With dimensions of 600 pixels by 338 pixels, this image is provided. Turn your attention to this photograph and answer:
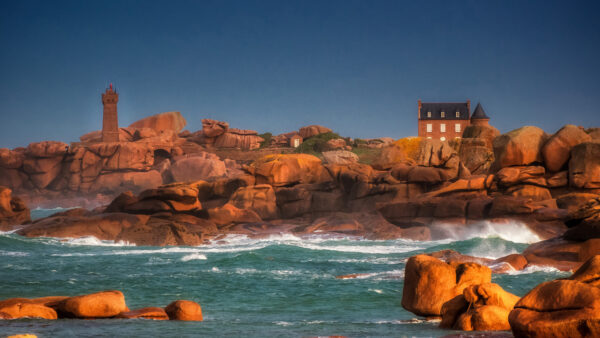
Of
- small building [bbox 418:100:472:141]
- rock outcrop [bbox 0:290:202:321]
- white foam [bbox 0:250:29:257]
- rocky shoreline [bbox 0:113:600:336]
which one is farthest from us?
small building [bbox 418:100:472:141]

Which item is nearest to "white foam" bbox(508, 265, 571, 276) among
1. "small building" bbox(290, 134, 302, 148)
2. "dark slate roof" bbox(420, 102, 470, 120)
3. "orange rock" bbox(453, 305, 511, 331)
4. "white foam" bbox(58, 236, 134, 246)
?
"orange rock" bbox(453, 305, 511, 331)

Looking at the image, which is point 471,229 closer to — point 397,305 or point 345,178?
point 345,178

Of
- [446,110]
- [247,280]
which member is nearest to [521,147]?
[247,280]

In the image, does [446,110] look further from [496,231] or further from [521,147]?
[496,231]

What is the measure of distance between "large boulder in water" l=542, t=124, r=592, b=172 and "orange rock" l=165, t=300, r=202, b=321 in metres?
32.0

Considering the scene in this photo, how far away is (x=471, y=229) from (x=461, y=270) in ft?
78.5

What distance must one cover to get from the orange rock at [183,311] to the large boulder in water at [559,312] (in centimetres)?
737

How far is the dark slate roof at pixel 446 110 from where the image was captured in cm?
8794

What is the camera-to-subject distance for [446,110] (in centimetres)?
8825

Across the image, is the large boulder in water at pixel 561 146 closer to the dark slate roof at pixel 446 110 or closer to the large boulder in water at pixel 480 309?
the large boulder in water at pixel 480 309

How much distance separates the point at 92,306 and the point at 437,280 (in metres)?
7.50

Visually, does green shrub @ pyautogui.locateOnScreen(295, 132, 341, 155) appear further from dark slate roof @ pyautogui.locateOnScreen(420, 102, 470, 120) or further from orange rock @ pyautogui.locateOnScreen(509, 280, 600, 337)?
orange rock @ pyautogui.locateOnScreen(509, 280, 600, 337)

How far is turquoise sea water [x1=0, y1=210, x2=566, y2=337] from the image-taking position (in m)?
12.3

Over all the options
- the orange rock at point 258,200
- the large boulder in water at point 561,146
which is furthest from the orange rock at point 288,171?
the large boulder in water at point 561,146
